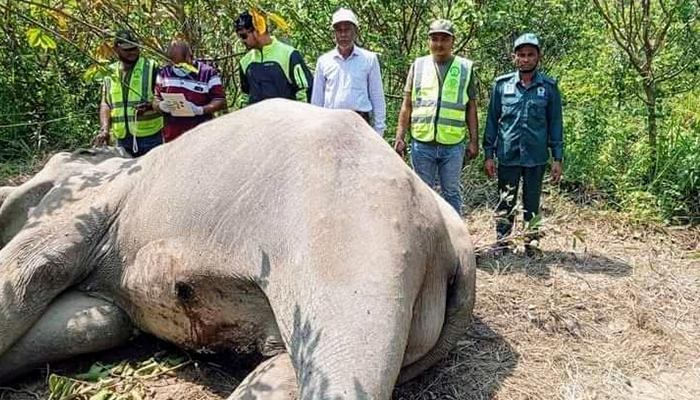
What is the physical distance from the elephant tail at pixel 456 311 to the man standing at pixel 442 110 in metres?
1.90

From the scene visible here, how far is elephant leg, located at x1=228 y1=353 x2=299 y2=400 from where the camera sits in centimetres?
251

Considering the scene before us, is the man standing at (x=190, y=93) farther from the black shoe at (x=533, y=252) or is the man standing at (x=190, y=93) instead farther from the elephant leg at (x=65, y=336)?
the black shoe at (x=533, y=252)

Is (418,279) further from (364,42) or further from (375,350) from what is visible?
(364,42)

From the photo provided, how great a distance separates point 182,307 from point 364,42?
423 cm

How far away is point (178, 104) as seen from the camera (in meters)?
5.05

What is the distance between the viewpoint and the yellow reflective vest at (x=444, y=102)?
487 centimetres

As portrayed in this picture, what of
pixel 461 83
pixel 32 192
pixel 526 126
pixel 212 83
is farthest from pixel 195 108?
pixel 526 126

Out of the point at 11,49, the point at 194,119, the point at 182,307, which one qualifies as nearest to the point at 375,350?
the point at 182,307

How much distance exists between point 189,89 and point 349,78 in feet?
3.70

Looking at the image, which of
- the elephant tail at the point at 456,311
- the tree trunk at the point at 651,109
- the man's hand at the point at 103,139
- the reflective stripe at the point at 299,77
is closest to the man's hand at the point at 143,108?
the man's hand at the point at 103,139

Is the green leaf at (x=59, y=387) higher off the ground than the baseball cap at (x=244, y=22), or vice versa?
the baseball cap at (x=244, y=22)

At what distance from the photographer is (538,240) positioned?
5.06 meters

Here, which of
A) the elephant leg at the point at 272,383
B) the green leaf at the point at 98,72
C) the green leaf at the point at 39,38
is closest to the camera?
the elephant leg at the point at 272,383

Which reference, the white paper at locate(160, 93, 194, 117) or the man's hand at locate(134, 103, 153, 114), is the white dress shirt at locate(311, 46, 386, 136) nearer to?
the white paper at locate(160, 93, 194, 117)
